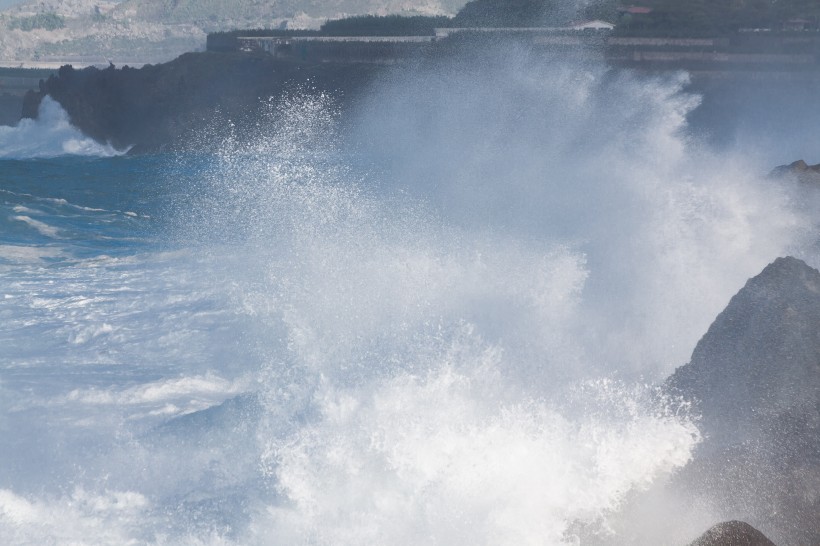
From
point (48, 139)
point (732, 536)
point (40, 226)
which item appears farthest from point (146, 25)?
point (732, 536)

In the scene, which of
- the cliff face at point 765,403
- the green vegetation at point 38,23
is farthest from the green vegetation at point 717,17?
the green vegetation at point 38,23

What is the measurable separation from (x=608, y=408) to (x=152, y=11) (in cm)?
11150

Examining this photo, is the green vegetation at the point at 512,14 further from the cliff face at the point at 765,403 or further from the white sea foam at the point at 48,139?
the cliff face at the point at 765,403

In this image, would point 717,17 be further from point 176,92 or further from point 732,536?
point 732,536

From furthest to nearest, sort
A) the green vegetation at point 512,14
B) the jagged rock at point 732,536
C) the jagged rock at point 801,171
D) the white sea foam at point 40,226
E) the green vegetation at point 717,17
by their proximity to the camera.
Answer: the green vegetation at point 512,14, the green vegetation at point 717,17, the white sea foam at point 40,226, the jagged rock at point 801,171, the jagged rock at point 732,536

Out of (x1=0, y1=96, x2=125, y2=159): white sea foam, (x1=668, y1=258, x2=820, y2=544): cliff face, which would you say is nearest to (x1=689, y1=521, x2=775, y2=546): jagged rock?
(x1=668, y1=258, x2=820, y2=544): cliff face

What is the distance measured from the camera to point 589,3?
1640 inches

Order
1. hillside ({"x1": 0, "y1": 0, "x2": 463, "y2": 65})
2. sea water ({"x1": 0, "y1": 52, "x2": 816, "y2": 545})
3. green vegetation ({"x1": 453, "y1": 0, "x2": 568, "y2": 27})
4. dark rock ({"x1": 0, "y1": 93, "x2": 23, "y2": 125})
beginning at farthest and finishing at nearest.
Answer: hillside ({"x1": 0, "y1": 0, "x2": 463, "y2": 65}) → dark rock ({"x1": 0, "y1": 93, "x2": 23, "y2": 125}) → green vegetation ({"x1": 453, "y1": 0, "x2": 568, "y2": 27}) → sea water ({"x1": 0, "y1": 52, "x2": 816, "y2": 545})

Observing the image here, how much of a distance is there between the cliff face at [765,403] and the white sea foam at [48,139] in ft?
104

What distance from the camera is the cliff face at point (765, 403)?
20.8 feet

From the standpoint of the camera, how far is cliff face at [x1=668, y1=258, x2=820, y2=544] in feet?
20.8

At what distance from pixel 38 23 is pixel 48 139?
7283cm

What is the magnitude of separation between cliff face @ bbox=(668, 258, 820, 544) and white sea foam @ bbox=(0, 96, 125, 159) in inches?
1253

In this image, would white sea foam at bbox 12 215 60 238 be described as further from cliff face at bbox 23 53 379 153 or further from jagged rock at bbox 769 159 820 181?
cliff face at bbox 23 53 379 153
